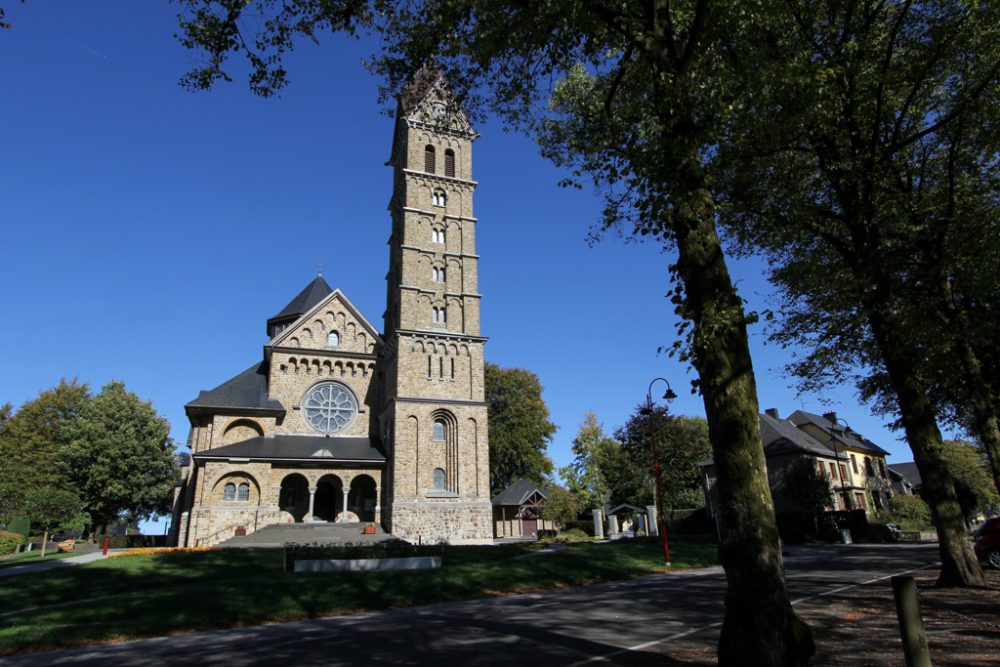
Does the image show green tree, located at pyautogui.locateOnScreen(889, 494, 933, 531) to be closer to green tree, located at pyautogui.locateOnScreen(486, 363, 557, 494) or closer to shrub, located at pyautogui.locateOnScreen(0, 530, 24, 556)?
green tree, located at pyautogui.locateOnScreen(486, 363, 557, 494)

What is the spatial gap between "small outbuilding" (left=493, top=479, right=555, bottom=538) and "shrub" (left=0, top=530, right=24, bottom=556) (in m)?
31.1

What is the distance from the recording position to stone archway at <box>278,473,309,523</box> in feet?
115

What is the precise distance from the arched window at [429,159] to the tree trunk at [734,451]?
119ft

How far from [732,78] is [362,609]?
12.7m

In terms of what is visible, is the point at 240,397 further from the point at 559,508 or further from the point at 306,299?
the point at 559,508

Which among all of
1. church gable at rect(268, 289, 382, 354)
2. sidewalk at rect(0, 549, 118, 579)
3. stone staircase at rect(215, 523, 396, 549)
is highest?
church gable at rect(268, 289, 382, 354)

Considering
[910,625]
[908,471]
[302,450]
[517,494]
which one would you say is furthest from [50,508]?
[908,471]

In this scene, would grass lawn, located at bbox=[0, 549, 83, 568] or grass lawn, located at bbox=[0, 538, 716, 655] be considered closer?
grass lawn, located at bbox=[0, 538, 716, 655]

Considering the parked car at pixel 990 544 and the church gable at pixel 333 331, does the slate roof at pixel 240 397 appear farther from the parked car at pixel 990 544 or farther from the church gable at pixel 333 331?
the parked car at pixel 990 544

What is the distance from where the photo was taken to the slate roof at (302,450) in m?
32.5

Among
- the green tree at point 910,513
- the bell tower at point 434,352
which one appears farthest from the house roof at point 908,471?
the bell tower at point 434,352

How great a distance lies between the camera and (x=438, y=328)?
1473 inches

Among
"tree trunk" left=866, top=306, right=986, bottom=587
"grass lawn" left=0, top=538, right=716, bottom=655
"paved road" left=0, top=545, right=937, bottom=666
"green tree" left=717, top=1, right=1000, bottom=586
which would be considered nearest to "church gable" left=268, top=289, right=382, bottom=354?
"grass lawn" left=0, top=538, right=716, bottom=655

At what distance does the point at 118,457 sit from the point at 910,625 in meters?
50.4
